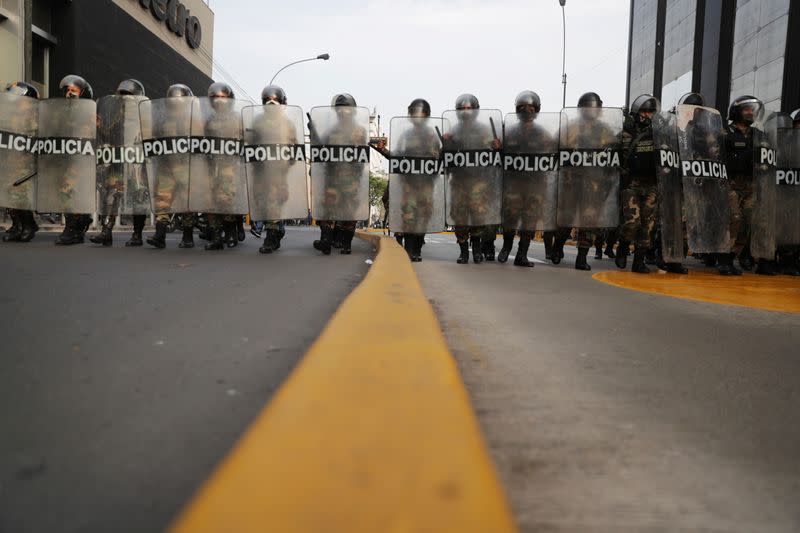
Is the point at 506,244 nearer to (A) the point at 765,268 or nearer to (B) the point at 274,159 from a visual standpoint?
(A) the point at 765,268

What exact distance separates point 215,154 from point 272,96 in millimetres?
1092

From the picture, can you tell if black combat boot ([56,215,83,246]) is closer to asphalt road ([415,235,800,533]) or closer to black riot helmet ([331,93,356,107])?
black riot helmet ([331,93,356,107])

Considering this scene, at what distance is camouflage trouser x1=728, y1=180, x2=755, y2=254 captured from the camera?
7.47 meters

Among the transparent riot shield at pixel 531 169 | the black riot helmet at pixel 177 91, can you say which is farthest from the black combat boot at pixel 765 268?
the black riot helmet at pixel 177 91

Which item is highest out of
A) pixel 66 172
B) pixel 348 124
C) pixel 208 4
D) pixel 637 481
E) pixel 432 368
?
pixel 208 4

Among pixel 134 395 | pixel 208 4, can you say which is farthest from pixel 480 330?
pixel 208 4

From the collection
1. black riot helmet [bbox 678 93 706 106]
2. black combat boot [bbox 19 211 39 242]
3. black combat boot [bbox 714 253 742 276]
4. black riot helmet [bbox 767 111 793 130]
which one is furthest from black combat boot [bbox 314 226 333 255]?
black riot helmet [bbox 767 111 793 130]

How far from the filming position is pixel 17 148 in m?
8.77

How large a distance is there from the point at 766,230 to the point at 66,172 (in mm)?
9165

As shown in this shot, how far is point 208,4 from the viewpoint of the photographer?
107 feet

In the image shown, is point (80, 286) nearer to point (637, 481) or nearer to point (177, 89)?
point (637, 481)

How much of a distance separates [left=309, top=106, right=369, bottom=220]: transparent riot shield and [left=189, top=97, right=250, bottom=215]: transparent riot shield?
3.52ft

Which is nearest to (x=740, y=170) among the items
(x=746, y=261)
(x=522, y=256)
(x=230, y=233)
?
(x=746, y=261)

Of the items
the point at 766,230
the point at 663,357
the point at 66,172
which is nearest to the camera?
the point at 663,357
